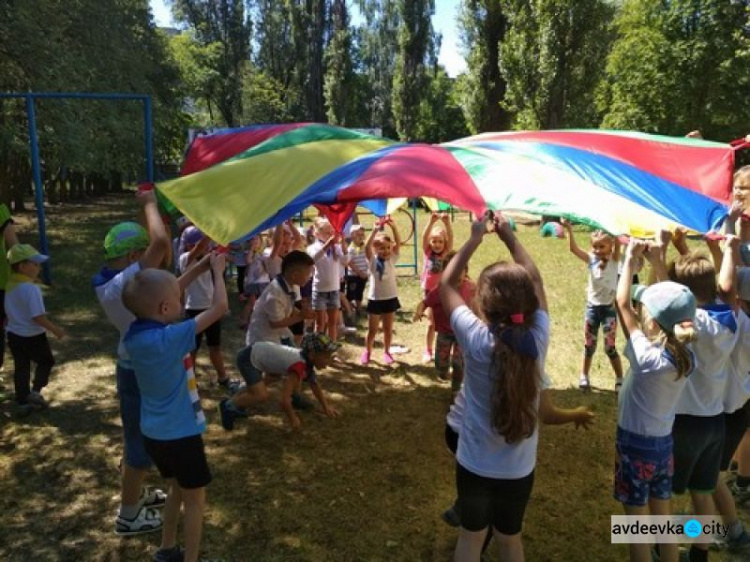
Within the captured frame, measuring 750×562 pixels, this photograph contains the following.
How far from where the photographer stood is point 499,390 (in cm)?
191

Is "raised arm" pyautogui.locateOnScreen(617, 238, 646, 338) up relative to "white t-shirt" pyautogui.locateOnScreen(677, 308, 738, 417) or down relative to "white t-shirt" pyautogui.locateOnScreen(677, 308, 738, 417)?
up

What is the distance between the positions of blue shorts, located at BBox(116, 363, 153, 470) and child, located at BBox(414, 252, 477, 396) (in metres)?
2.13

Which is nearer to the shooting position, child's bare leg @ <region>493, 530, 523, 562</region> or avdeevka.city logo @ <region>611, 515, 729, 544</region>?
child's bare leg @ <region>493, 530, 523, 562</region>

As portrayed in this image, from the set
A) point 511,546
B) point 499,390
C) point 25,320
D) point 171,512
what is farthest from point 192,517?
point 25,320

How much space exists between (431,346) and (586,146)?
272 centimetres

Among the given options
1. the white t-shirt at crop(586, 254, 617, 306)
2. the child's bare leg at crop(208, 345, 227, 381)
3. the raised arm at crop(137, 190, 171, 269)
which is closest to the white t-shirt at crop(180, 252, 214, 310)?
the child's bare leg at crop(208, 345, 227, 381)

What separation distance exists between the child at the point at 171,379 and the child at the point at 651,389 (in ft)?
5.85

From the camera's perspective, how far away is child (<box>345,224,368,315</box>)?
6383 mm

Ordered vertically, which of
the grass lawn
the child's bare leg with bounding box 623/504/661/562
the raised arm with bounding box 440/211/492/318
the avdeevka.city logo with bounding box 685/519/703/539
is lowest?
the grass lawn

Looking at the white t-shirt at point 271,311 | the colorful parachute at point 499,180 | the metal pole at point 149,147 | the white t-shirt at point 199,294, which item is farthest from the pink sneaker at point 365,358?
the metal pole at point 149,147

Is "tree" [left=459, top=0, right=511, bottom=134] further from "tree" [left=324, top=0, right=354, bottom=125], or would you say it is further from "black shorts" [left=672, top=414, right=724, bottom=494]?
"black shorts" [left=672, top=414, right=724, bottom=494]

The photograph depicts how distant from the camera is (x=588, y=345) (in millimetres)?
4738

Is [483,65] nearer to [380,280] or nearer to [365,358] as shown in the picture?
[380,280]

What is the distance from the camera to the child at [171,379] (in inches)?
87.6
